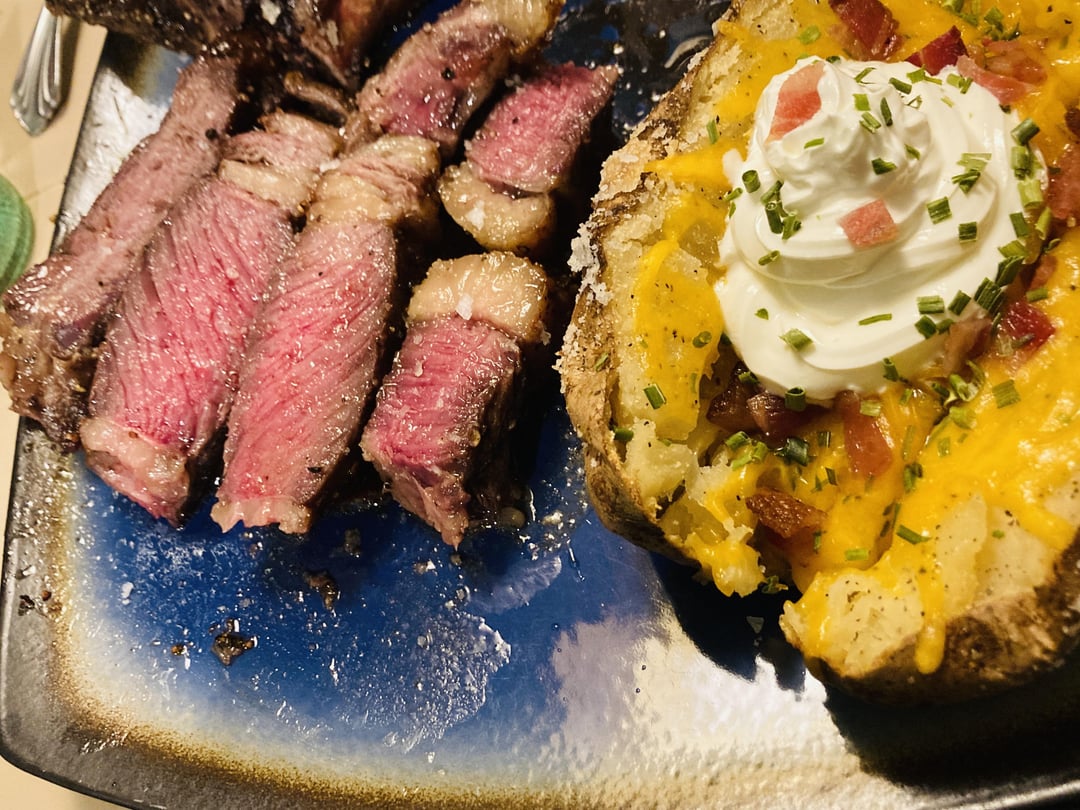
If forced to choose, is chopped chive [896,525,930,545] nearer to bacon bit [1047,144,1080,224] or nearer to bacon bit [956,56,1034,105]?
A: bacon bit [1047,144,1080,224]

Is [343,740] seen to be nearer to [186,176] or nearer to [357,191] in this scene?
[357,191]

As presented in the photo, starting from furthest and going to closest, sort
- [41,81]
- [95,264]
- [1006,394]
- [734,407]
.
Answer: [41,81] < [95,264] < [734,407] < [1006,394]

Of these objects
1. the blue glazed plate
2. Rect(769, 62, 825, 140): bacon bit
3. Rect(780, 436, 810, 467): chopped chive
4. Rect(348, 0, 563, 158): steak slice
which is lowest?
the blue glazed plate

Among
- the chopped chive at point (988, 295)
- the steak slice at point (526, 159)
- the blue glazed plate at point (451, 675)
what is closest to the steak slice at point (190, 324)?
the blue glazed plate at point (451, 675)

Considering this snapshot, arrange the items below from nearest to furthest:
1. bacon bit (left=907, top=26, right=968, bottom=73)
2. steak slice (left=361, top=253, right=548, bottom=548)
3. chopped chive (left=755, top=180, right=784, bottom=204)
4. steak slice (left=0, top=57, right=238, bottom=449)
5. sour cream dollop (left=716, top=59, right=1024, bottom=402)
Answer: sour cream dollop (left=716, top=59, right=1024, bottom=402) < chopped chive (left=755, top=180, right=784, bottom=204) < bacon bit (left=907, top=26, right=968, bottom=73) < steak slice (left=361, top=253, right=548, bottom=548) < steak slice (left=0, top=57, right=238, bottom=449)

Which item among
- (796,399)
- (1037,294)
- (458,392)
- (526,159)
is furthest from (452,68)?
(1037,294)

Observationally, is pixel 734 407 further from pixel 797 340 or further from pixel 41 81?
pixel 41 81

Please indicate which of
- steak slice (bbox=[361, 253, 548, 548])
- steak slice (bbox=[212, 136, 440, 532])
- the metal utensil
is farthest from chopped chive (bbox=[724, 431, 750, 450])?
the metal utensil

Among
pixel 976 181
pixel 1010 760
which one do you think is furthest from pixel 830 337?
pixel 1010 760
